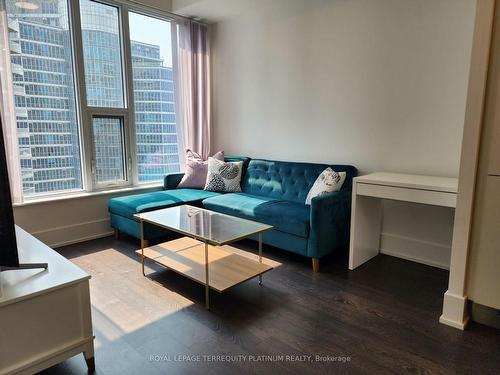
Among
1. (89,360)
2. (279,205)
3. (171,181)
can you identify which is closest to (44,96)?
(171,181)

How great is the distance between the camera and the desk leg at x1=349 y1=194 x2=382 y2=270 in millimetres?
2842

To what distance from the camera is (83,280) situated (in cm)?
165

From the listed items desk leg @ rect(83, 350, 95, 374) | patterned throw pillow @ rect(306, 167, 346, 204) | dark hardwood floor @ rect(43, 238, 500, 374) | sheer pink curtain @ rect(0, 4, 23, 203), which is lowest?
dark hardwood floor @ rect(43, 238, 500, 374)

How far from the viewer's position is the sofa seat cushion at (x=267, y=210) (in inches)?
114

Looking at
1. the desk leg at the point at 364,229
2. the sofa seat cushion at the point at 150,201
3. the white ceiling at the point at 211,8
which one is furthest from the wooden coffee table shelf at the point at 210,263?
the white ceiling at the point at 211,8

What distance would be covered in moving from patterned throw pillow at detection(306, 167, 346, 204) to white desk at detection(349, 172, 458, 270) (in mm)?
282

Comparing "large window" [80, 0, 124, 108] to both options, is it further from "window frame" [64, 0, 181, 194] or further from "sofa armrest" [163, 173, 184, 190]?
"sofa armrest" [163, 173, 184, 190]

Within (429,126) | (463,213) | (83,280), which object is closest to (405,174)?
(429,126)

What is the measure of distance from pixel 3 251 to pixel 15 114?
2.10 metres

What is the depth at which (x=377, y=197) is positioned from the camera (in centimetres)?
277

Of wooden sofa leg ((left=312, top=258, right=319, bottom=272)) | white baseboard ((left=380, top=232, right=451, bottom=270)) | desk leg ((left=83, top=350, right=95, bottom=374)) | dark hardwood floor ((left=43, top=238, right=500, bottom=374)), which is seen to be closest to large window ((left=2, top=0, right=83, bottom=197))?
dark hardwood floor ((left=43, top=238, right=500, bottom=374))

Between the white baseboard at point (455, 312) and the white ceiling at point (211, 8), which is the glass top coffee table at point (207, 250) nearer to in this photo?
the white baseboard at point (455, 312)

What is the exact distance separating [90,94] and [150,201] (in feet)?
4.37

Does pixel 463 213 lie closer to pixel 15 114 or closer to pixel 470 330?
pixel 470 330
